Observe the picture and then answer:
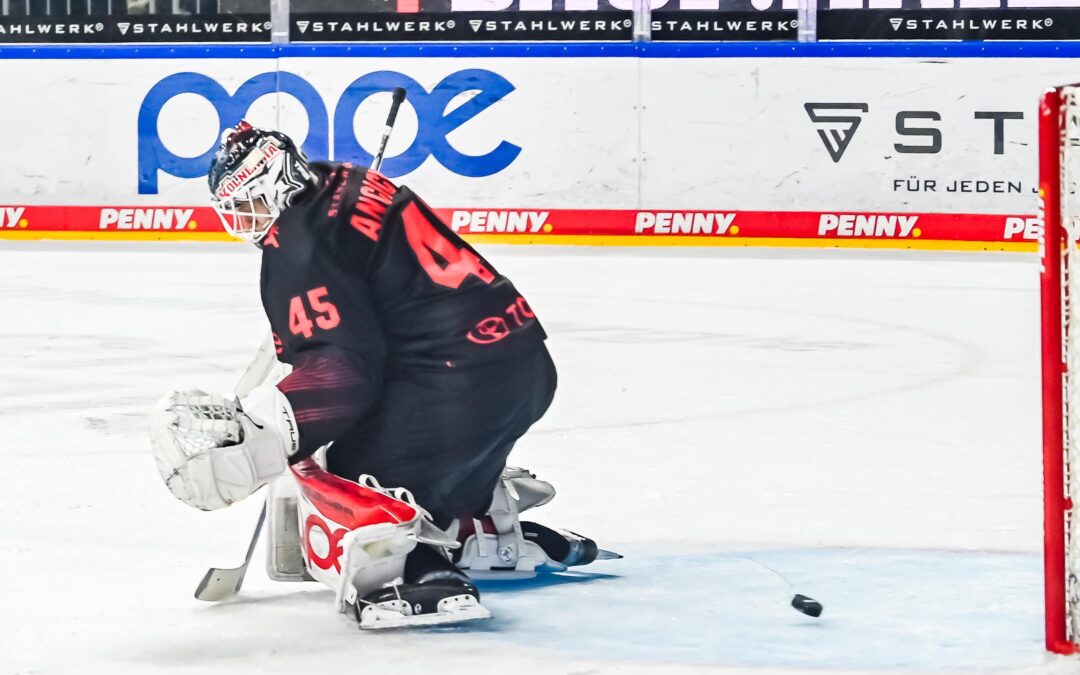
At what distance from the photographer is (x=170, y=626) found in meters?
2.76

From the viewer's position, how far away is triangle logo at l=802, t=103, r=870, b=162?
9633mm

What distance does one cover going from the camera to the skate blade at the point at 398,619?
267 cm

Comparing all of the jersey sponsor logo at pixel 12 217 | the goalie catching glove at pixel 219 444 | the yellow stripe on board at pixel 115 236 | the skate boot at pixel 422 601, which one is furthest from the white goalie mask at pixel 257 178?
the jersey sponsor logo at pixel 12 217

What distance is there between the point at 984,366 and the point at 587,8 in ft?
15.6

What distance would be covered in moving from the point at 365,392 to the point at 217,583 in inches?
20.2

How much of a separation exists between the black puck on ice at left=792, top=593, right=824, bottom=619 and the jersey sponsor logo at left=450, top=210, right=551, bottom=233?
717cm

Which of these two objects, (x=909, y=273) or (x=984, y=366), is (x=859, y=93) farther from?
(x=984, y=366)

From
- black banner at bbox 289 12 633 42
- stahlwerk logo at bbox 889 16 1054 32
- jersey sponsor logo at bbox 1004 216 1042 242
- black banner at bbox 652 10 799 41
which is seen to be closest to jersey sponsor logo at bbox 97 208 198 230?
black banner at bbox 289 12 633 42

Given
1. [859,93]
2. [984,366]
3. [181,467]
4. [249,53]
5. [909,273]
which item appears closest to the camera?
[181,467]

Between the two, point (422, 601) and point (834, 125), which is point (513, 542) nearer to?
point (422, 601)

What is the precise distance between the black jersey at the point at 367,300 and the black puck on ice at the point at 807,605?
62 cm

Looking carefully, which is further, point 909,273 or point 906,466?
point 909,273

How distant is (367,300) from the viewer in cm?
273

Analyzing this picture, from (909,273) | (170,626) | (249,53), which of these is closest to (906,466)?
(170,626)
